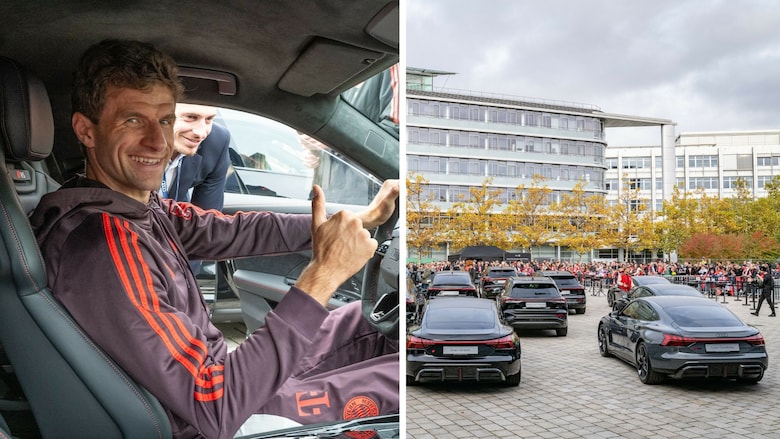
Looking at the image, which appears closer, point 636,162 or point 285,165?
point 285,165

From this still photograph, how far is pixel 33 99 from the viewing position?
1182 mm

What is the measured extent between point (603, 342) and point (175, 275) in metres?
8.36

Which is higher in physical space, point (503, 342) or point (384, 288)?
point (384, 288)

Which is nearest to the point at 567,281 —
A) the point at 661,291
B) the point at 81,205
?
the point at 661,291

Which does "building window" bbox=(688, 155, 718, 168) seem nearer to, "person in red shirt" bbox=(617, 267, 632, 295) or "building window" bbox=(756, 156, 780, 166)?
"building window" bbox=(756, 156, 780, 166)

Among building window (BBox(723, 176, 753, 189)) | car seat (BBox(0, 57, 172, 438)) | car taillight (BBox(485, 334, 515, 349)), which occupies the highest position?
building window (BBox(723, 176, 753, 189))

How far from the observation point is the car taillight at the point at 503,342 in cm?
600

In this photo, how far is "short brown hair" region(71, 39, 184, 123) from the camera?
127 cm

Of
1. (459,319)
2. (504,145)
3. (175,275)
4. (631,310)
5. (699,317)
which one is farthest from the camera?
(504,145)

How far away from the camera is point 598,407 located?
26.9 ft

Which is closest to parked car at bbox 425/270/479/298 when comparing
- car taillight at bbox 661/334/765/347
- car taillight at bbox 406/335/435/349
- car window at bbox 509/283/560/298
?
car window at bbox 509/283/560/298

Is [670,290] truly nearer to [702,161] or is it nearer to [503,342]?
[503,342]

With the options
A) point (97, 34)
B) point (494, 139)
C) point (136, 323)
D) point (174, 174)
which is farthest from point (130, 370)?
point (494, 139)

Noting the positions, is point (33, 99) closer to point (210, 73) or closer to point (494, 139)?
point (210, 73)
